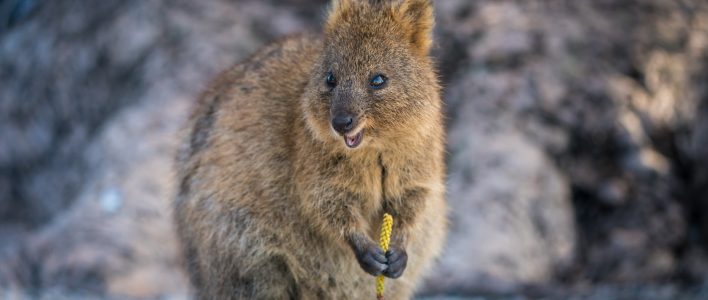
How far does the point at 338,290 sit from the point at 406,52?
1616 mm

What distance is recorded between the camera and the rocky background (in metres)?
8.93

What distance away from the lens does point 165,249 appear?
9.08 meters

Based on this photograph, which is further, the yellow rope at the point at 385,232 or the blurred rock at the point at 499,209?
the blurred rock at the point at 499,209

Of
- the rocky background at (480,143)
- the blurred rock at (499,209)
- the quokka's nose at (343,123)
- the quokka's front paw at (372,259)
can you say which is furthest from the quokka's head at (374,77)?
the blurred rock at (499,209)

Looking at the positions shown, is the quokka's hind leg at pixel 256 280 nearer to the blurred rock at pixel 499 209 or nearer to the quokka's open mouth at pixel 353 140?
the quokka's open mouth at pixel 353 140

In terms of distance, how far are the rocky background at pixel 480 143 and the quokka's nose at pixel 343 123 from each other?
360 centimetres

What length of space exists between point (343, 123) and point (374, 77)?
16.3 inches

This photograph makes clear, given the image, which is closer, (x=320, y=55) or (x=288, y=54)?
(x=320, y=55)

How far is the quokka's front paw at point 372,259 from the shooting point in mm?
5242

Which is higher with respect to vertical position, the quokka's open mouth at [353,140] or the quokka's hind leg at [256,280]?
the quokka's open mouth at [353,140]

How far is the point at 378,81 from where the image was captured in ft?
16.6

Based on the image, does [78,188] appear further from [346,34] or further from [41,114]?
[346,34]

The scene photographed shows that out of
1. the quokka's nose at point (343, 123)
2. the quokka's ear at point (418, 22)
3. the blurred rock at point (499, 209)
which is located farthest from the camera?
the blurred rock at point (499, 209)

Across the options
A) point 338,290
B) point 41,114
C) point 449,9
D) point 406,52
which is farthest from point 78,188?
point 406,52
